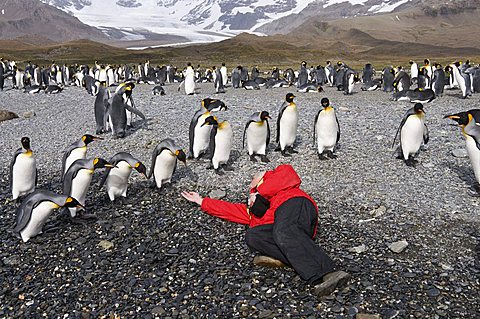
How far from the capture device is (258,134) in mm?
7320

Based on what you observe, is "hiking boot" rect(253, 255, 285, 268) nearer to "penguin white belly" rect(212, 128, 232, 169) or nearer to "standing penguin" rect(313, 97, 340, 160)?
"penguin white belly" rect(212, 128, 232, 169)

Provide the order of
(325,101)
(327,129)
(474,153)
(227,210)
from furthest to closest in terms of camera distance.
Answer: (327,129) → (325,101) → (474,153) → (227,210)

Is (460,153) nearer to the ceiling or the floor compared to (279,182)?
nearer to the floor

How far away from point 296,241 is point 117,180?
283 cm

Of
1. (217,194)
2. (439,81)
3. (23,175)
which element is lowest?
(217,194)

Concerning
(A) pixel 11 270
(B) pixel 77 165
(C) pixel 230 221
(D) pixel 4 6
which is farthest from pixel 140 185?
(D) pixel 4 6

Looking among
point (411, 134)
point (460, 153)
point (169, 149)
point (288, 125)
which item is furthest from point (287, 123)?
point (460, 153)

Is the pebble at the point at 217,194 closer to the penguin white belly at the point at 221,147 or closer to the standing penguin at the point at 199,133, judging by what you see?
the penguin white belly at the point at 221,147

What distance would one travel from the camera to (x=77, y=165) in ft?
18.1

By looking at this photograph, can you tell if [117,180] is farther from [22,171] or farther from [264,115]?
[264,115]

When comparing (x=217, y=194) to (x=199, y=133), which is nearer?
(x=217, y=194)

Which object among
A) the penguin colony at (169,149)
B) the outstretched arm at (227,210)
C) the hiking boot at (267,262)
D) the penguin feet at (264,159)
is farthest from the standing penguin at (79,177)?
the penguin feet at (264,159)

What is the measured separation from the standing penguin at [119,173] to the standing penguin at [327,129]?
307 cm

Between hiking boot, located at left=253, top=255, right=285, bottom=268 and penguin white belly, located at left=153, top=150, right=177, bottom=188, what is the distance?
247 centimetres
